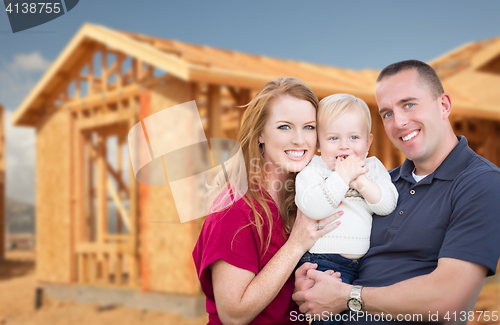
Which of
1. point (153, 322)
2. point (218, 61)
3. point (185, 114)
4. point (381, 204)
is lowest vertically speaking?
point (153, 322)

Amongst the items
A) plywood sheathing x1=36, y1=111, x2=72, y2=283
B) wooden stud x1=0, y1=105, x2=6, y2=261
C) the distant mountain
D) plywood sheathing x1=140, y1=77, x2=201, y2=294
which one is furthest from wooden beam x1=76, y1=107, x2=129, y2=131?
the distant mountain

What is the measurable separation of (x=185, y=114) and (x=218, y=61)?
1.08 metres

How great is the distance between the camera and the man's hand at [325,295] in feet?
7.20

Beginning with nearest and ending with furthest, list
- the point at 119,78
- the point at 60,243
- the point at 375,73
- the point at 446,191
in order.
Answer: the point at 446,191 → the point at 119,78 → the point at 60,243 → the point at 375,73

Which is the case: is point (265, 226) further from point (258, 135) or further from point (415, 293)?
point (415, 293)

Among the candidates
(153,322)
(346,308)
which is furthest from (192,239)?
(346,308)

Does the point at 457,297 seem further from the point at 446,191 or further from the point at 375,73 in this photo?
the point at 375,73

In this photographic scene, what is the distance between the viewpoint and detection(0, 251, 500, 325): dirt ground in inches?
287

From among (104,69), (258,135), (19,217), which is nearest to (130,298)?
(104,69)

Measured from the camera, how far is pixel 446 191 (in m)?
2.18

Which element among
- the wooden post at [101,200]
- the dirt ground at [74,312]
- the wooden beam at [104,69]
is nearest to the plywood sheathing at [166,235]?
the dirt ground at [74,312]

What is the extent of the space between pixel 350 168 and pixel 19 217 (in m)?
38.1

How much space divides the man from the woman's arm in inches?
5.9

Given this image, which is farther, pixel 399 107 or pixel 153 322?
pixel 153 322
